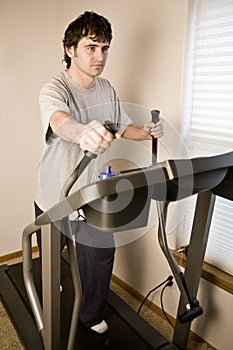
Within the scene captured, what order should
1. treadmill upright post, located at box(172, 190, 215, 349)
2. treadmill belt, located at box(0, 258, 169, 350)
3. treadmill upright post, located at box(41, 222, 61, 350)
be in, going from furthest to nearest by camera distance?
1. treadmill belt, located at box(0, 258, 169, 350)
2. treadmill upright post, located at box(172, 190, 215, 349)
3. treadmill upright post, located at box(41, 222, 61, 350)

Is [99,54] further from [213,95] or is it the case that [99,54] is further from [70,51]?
[213,95]

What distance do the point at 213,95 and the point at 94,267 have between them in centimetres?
114

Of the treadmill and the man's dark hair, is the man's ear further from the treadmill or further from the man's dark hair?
the treadmill

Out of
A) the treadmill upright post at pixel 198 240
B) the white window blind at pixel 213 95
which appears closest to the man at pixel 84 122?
the white window blind at pixel 213 95

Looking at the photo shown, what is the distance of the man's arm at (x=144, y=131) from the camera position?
5.05 feet

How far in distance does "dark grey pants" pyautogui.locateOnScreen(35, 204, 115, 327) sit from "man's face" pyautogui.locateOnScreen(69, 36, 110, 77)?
2.74 feet

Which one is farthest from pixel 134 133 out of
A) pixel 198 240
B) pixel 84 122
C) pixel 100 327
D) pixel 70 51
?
pixel 100 327

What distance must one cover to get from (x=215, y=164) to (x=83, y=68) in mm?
955

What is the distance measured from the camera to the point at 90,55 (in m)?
1.61

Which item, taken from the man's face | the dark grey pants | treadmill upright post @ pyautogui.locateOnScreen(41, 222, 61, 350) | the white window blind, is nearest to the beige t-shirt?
the man's face

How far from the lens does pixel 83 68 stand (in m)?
1.62

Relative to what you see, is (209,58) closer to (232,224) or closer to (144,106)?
(144,106)

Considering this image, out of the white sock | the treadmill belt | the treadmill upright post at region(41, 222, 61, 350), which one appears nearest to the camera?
the treadmill upright post at region(41, 222, 61, 350)

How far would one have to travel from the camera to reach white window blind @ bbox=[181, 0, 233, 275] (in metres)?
1.51
